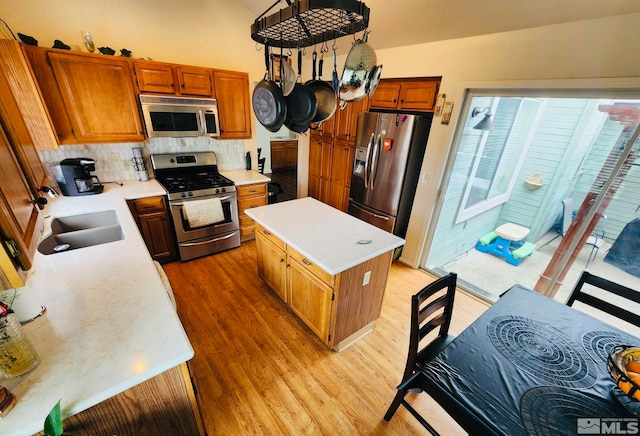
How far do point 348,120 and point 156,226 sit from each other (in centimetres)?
282

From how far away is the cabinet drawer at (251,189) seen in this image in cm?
→ 337

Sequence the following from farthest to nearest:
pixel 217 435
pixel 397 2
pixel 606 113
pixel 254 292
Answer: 1. pixel 254 292
2. pixel 397 2
3. pixel 606 113
4. pixel 217 435

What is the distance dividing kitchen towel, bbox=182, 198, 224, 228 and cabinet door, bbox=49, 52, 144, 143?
954 millimetres

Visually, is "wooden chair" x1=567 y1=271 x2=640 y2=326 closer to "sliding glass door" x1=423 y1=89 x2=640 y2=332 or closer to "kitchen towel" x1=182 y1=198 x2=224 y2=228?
"sliding glass door" x1=423 y1=89 x2=640 y2=332

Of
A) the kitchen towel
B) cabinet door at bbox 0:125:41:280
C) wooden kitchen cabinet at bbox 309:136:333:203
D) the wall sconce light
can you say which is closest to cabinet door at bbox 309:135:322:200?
wooden kitchen cabinet at bbox 309:136:333:203

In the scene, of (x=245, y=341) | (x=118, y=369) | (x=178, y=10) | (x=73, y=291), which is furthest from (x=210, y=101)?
(x=118, y=369)

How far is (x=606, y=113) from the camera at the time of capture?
2.04 metres

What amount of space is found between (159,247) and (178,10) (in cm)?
277

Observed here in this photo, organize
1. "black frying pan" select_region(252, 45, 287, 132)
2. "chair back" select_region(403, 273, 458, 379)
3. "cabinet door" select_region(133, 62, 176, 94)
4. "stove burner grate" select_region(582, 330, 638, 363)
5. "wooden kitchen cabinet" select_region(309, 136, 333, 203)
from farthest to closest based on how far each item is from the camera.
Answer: "wooden kitchen cabinet" select_region(309, 136, 333, 203) → "cabinet door" select_region(133, 62, 176, 94) → "black frying pan" select_region(252, 45, 287, 132) → "chair back" select_region(403, 273, 458, 379) → "stove burner grate" select_region(582, 330, 638, 363)

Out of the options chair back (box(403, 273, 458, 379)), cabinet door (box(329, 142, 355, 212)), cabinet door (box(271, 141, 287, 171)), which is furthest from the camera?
cabinet door (box(271, 141, 287, 171))

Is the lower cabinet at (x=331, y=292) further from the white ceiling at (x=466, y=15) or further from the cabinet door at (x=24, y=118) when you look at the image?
the white ceiling at (x=466, y=15)

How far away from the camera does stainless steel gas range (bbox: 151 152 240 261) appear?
9.63ft

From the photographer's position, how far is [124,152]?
3.02m

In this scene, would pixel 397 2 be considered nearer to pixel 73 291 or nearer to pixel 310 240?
pixel 310 240
